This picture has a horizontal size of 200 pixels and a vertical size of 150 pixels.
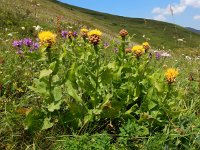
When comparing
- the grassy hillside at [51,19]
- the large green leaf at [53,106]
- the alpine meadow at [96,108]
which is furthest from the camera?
the grassy hillside at [51,19]

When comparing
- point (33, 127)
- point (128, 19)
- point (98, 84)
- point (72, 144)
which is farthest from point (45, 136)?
point (128, 19)

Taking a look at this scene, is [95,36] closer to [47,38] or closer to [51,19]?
[47,38]

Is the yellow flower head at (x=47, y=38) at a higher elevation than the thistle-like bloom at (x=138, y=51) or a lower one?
higher

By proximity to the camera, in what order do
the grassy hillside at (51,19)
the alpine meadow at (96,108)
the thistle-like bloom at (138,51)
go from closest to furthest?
1. the alpine meadow at (96,108)
2. the thistle-like bloom at (138,51)
3. the grassy hillside at (51,19)

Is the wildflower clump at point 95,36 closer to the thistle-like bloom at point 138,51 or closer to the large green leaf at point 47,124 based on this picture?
the thistle-like bloom at point 138,51

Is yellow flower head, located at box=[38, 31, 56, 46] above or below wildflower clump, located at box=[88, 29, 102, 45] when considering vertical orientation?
below

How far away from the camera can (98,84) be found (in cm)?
515

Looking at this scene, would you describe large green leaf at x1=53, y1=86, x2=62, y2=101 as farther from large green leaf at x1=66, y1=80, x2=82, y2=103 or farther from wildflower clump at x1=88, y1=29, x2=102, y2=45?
wildflower clump at x1=88, y1=29, x2=102, y2=45

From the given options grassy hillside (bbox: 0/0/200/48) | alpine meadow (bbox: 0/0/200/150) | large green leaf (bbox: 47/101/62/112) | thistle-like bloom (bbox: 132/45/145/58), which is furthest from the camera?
grassy hillside (bbox: 0/0/200/48)

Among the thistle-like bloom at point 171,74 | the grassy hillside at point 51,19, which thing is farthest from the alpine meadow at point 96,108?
the grassy hillside at point 51,19

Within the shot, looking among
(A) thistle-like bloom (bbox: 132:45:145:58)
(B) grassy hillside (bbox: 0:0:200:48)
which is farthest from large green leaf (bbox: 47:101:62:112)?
(B) grassy hillside (bbox: 0:0:200:48)

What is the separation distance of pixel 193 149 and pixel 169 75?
916 millimetres

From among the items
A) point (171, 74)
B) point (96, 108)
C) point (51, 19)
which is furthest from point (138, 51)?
point (51, 19)

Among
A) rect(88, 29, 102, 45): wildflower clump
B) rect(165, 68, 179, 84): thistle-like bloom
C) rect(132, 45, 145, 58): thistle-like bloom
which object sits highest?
rect(88, 29, 102, 45): wildflower clump
